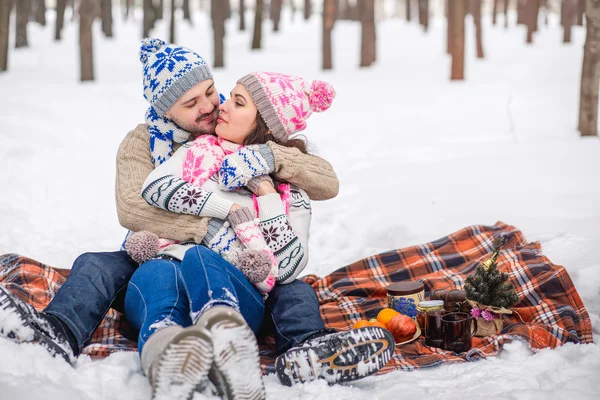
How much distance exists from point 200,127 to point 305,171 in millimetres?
544

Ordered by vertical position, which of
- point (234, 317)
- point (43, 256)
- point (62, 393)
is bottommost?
point (43, 256)

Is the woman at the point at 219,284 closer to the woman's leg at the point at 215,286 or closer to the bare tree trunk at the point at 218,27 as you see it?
the woman's leg at the point at 215,286

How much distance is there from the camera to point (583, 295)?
132 inches

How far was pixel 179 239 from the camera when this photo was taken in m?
2.98

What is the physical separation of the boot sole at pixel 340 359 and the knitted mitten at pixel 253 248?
43 centimetres

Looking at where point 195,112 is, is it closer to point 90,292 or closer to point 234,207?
point 234,207

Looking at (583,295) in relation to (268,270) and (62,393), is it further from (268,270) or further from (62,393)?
(62,393)

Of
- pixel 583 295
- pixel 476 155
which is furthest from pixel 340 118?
pixel 583 295

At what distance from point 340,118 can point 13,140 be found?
4.35 meters

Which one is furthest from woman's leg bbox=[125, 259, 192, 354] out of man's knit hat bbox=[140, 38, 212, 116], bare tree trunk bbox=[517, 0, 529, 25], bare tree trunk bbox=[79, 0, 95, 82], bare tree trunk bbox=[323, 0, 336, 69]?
bare tree trunk bbox=[517, 0, 529, 25]

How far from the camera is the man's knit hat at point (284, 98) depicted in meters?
3.09

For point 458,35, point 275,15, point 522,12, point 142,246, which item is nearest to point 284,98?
point 142,246

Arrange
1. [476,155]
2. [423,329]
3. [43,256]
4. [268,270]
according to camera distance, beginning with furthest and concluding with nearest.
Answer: [476,155] < [43,256] < [423,329] < [268,270]

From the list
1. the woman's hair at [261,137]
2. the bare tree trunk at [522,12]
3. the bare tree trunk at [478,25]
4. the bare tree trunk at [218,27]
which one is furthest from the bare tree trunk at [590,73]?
the bare tree trunk at [522,12]
